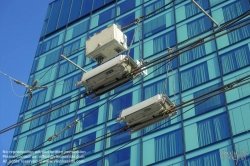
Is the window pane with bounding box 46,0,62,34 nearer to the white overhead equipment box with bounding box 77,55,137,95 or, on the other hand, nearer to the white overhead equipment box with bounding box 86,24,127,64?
the white overhead equipment box with bounding box 86,24,127,64

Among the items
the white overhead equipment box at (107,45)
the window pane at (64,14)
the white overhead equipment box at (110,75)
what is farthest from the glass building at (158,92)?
the white overhead equipment box at (110,75)

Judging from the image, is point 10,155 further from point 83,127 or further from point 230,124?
point 230,124

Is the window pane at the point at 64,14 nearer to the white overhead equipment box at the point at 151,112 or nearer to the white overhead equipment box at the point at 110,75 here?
the white overhead equipment box at the point at 110,75

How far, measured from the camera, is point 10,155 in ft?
120

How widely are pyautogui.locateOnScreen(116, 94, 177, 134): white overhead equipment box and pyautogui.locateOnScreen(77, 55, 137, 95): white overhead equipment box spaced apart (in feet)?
3.01

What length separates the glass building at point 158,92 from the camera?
25.3 metres

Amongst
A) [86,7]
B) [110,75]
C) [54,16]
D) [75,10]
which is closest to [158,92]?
[110,75]

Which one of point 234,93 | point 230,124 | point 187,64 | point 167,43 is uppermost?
point 167,43

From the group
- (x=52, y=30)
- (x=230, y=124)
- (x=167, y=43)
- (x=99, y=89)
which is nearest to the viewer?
(x=99, y=89)

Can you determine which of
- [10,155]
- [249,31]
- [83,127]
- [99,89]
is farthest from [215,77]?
[10,155]

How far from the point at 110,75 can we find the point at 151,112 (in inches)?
64.5

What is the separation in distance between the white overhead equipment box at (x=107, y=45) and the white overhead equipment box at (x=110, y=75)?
0.92 meters

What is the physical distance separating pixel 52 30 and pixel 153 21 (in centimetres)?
1425

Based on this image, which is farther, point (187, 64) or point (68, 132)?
point (68, 132)
